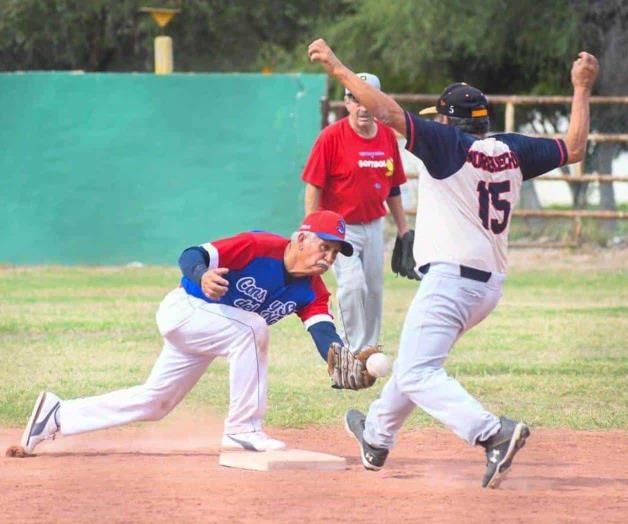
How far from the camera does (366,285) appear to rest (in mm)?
9859

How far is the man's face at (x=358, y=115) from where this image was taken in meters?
9.67

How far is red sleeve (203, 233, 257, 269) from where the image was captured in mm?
6906

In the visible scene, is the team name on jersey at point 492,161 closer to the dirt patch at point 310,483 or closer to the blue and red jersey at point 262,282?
the blue and red jersey at point 262,282

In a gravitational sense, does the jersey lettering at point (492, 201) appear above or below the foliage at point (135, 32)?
above

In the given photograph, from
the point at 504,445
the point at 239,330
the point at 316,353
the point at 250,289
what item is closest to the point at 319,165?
the point at 316,353

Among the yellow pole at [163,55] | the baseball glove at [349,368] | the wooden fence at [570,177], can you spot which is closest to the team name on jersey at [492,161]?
the baseball glove at [349,368]

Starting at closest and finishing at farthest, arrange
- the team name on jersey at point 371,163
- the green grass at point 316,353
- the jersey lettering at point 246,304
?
the jersey lettering at point 246,304 < the green grass at point 316,353 < the team name on jersey at point 371,163

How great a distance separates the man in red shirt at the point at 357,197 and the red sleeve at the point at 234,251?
8.75 ft

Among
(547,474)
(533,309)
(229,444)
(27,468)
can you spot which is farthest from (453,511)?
(533,309)

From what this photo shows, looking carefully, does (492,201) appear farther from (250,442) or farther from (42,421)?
(42,421)

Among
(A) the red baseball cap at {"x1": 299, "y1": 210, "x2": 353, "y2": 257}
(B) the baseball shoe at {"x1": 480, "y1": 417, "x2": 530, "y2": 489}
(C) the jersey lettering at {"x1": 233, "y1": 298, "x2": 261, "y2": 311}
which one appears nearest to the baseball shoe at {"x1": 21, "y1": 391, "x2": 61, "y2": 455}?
(C) the jersey lettering at {"x1": 233, "y1": 298, "x2": 261, "y2": 311}

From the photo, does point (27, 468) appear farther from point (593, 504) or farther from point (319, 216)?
point (593, 504)

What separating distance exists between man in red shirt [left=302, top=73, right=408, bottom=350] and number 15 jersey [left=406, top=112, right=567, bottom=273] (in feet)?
10.3

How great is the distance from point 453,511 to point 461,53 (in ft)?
62.5
